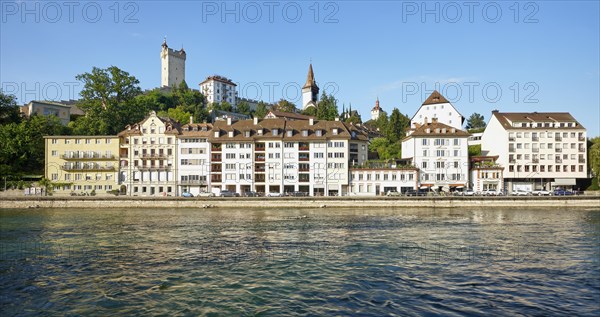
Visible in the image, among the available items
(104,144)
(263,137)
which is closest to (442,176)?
(263,137)

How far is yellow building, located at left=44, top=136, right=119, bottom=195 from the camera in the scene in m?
84.6

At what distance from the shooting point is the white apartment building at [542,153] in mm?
85500

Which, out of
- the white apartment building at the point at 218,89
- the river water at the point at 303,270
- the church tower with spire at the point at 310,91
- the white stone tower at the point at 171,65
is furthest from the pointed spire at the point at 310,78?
the river water at the point at 303,270

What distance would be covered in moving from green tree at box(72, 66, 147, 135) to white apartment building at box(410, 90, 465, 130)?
244 ft

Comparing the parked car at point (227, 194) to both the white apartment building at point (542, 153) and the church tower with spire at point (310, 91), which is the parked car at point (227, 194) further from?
the church tower with spire at point (310, 91)

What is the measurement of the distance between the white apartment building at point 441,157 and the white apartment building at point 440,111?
31177mm

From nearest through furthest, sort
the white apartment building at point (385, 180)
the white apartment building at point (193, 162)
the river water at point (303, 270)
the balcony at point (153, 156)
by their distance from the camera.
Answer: the river water at point (303, 270), the white apartment building at point (385, 180), the white apartment building at point (193, 162), the balcony at point (153, 156)

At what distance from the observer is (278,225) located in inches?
1778

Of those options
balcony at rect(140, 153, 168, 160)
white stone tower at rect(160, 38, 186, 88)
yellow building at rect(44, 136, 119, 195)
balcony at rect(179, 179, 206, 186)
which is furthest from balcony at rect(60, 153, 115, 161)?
white stone tower at rect(160, 38, 186, 88)

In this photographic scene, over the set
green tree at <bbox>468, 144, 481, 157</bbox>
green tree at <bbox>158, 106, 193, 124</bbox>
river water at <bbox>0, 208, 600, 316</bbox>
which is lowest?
river water at <bbox>0, 208, 600, 316</bbox>

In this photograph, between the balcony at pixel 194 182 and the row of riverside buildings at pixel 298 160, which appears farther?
the balcony at pixel 194 182

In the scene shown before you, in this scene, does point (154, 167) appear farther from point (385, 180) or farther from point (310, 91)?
point (310, 91)

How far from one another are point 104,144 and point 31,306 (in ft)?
243

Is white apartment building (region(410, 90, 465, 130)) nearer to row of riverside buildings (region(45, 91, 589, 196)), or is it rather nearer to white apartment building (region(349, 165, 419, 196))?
row of riverside buildings (region(45, 91, 589, 196))
